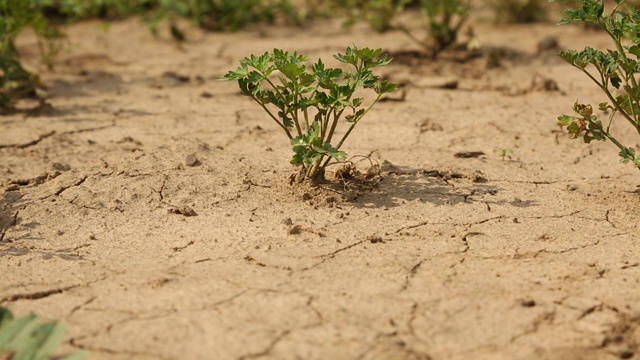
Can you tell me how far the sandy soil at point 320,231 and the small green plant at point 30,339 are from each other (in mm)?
190

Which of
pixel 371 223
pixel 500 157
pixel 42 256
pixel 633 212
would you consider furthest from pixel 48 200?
pixel 633 212

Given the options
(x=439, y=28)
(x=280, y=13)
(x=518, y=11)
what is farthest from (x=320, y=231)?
(x=280, y=13)

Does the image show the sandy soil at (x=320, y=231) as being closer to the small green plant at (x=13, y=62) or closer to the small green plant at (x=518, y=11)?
the small green plant at (x=13, y=62)

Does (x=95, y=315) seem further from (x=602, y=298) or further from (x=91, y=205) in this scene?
(x=602, y=298)

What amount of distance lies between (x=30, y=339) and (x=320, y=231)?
1.28m

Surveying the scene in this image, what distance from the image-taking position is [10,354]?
2.68m

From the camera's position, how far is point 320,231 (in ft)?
11.6

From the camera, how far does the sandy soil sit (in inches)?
112

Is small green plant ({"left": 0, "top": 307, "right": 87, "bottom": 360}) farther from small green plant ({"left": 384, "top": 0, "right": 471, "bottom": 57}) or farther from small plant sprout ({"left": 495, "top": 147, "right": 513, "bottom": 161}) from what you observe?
small green plant ({"left": 384, "top": 0, "right": 471, "bottom": 57})

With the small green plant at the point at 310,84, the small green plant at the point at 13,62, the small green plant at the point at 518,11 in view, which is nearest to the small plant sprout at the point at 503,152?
the small green plant at the point at 310,84

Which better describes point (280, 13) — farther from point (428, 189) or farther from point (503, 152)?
point (428, 189)

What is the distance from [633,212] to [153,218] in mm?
1962

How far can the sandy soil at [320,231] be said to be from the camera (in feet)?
9.36

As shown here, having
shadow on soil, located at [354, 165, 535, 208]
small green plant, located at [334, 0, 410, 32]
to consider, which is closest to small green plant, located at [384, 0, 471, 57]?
small green plant, located at [334, 0, 410, 32]
